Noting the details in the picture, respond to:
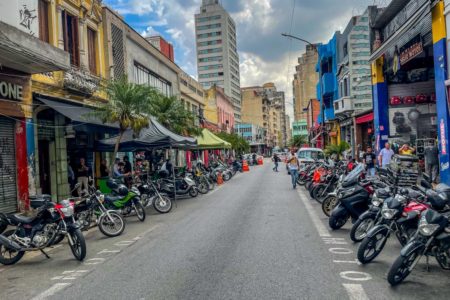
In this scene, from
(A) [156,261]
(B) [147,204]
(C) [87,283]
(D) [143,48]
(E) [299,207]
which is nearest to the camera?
(C) [87,283]

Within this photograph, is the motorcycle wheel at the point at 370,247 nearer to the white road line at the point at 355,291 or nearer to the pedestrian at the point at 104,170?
the white road line at the point at 355,291

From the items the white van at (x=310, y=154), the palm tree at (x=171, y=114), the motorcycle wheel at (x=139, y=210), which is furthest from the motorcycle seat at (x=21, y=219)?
the white van at (x=310, y=154)

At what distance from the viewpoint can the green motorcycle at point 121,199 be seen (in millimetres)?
10594

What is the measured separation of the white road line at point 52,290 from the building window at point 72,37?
13.5m

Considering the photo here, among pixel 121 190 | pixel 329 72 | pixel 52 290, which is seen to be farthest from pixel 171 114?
pixel 329 72

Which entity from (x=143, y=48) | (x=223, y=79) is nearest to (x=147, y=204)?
(x=143, y=48)

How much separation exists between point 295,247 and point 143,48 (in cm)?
2210

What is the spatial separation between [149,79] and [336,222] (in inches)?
873

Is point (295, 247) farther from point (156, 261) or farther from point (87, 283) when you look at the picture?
point (87, 283)

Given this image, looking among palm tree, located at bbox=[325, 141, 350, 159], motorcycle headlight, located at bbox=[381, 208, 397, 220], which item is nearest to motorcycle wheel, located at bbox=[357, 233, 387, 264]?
motorcycle headlight, located at bbox=[381, 208, 397, 220]

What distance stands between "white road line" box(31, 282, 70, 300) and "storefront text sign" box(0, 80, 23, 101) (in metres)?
8.63

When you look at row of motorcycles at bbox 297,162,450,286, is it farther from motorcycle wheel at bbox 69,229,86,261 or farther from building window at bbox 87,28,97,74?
building window at bbox 87,28,97,74

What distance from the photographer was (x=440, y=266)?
5.81 m

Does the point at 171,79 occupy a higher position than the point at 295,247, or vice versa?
the point at 171,79
